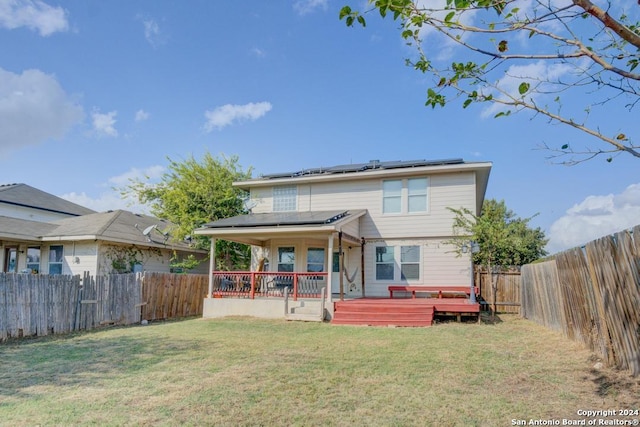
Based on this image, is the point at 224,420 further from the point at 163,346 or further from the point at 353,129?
the point at 353,129

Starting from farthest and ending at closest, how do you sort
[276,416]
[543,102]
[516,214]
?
[516,214], [276,416], [543,102]

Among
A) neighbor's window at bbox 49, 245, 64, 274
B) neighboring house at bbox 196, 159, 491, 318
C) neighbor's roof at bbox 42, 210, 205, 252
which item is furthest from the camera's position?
neighbor's window at bbox 49, 245, 64, 274

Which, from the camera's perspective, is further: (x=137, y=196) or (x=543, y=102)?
(x=137, y=196)

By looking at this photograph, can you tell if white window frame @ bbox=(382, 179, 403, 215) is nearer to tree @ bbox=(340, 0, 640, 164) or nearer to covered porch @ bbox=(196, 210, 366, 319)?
covered porch @ bbox=(196, 210, 366, 319)

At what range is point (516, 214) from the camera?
3900 cm

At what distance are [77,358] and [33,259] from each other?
13265mm

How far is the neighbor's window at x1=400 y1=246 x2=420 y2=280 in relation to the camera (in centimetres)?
1558

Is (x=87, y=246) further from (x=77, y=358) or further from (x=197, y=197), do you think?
(x=77, y=358)

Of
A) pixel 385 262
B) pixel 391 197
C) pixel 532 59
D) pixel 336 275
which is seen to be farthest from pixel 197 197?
pixel 532 59

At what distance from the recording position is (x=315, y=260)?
1677 cm

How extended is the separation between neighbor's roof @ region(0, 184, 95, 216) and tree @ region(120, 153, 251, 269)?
244 inches

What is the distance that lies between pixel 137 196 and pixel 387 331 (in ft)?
52.1

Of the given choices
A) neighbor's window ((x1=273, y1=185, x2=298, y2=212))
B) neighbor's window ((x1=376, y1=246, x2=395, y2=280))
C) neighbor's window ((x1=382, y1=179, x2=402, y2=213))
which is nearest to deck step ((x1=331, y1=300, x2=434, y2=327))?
neighbor's window ((x1=376, y1=246, x2=395, y2=280))

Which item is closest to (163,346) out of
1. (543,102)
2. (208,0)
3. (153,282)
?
(153,282)
